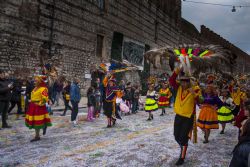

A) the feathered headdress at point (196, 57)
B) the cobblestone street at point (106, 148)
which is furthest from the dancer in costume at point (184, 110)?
the cobblestone street at point (106, 148)

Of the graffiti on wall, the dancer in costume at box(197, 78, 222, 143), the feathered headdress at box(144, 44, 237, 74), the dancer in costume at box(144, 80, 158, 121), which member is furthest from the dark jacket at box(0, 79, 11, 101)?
the graffiti on wall

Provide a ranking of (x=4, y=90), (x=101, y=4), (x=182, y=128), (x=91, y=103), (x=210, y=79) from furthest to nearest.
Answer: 1. (x=101, y=4)
2. (x=91, y=103)
3. (x=4, y=90)
4. (x=210, y=79)
5. (x=182, y=128)

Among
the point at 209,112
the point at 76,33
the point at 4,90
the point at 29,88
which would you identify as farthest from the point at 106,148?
the point at 76,33

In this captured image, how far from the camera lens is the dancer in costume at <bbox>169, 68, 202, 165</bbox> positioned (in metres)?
5.78

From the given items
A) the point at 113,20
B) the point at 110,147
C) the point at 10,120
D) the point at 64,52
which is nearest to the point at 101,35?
the point at 113,20

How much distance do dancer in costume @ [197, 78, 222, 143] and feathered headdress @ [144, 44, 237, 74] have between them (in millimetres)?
1634

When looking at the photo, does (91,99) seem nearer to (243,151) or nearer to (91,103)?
(91,103)

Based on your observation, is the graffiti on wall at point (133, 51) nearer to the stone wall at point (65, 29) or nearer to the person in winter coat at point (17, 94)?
the stone wall at point (65, 29)

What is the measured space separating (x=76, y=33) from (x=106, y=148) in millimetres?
14628

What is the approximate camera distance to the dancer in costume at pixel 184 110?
578 centimetres

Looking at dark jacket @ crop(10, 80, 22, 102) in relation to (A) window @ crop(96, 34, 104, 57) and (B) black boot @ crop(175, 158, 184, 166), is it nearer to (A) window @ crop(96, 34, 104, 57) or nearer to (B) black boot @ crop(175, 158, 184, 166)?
(B) black boot @ crop(175, 158, 184, 166)

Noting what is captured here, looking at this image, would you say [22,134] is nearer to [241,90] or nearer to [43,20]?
[241,90]

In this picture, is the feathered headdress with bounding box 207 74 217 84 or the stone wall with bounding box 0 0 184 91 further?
the stone wall with bounding box 0 0 184 91

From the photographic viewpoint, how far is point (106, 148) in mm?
6586
